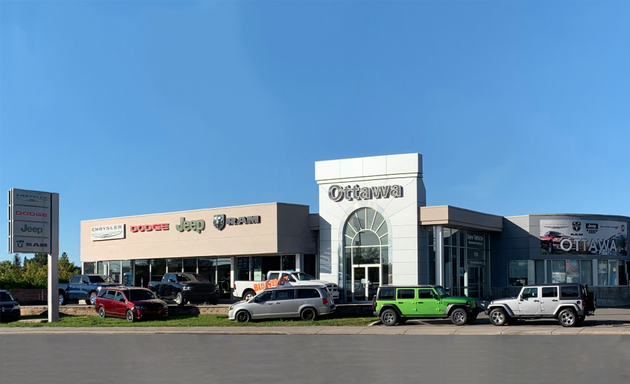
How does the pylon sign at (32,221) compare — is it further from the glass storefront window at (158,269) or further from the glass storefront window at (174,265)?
the glass storefront window at (158,269)

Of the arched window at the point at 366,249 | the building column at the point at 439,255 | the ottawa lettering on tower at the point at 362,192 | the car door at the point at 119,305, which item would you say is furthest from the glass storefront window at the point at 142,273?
the building column at the point at 439,255

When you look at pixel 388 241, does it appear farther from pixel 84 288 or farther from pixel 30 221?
pixel 30 221

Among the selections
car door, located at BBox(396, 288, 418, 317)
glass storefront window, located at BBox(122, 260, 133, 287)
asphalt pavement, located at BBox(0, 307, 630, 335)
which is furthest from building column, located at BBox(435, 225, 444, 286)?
glass storefront window, located at BBox(122, 260, 133, 287)

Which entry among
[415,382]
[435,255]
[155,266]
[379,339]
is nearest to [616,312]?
[435,255]

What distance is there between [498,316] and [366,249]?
40.0 ft

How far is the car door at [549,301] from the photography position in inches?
1071

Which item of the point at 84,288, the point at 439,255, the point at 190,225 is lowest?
the point at 84,288

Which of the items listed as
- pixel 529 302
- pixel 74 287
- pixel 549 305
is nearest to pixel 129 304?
pixel 74 287

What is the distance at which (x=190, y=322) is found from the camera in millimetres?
32469

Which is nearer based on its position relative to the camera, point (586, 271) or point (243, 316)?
point (243, 316)

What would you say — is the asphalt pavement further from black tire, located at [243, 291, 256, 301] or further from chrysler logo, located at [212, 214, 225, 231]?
chrysler logo, located at [212, 214, 225, 231]

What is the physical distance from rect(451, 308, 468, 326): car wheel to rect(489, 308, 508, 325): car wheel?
3.53 ft

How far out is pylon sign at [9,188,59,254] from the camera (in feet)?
119

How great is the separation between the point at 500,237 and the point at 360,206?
1015 centimetres
